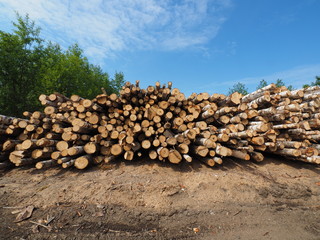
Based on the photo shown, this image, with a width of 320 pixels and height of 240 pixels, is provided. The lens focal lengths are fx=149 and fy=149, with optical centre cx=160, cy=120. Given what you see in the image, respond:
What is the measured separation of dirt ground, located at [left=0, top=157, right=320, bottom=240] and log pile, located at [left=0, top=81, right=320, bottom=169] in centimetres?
35

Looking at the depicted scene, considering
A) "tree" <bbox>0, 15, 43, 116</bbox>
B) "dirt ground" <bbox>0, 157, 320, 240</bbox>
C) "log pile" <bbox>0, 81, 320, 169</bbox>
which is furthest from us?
"tree" <bbox>0, 15, 43, 116</bbox>

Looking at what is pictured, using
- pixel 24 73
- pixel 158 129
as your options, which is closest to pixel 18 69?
pixel 24 73

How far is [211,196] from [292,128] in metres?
3.24

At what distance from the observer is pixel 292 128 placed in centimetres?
414

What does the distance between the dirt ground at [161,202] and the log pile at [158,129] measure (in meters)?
0.35

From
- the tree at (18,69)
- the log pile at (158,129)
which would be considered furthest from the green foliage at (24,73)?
the log pile at (158,129)

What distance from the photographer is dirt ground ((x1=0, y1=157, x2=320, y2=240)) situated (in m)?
2.19

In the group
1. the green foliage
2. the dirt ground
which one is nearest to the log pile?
the dirt ground

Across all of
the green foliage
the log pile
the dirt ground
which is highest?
the green foliage

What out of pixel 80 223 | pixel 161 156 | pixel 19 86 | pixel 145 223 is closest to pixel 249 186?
Answer: pixel 161 156

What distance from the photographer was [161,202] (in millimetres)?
2668

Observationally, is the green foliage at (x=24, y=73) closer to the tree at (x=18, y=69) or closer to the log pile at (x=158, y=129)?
the tree at (x=18, y=69)

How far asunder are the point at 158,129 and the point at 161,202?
1.63 metres

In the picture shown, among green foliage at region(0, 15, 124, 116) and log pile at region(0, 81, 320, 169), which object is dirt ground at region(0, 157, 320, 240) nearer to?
log pile at region(0, 81, 320, 169)
